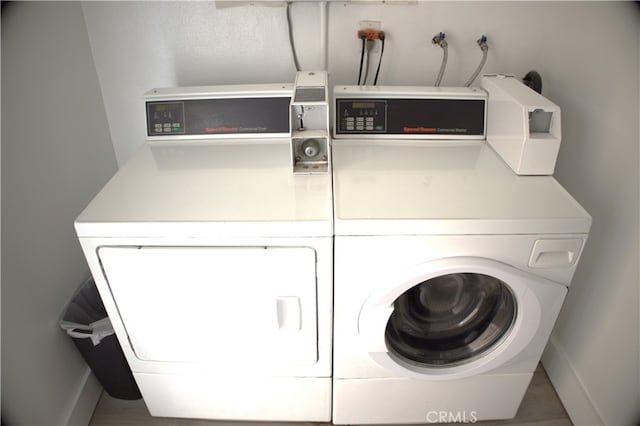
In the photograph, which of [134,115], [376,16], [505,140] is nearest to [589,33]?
[505,140]

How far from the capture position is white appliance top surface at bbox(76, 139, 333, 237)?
0.99m

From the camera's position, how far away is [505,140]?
49.3 inches

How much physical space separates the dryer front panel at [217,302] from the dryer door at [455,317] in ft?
0.66

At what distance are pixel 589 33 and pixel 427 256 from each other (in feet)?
3.21

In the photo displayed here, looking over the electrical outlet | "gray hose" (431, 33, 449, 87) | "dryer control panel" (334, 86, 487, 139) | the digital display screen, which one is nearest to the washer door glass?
"dryer control panel" (334, 86, 487, 139)

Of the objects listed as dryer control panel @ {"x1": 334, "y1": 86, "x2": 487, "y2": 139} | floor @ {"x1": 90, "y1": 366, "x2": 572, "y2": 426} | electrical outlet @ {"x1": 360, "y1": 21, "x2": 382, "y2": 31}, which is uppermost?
electrical outlet @ {"x1": 360, "y1": 21, "x2": 382, "y2": 31}

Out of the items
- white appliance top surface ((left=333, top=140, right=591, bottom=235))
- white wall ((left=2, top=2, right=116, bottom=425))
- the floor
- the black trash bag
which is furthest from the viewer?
the floor

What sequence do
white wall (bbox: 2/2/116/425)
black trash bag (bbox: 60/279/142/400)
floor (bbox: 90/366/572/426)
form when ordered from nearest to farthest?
white wall (bbox: 2/2/116/425), black trash bag (bbox: 60/279/142/400), floor (bbox: 90/366/572/426)

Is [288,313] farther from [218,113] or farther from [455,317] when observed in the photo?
[218,113]

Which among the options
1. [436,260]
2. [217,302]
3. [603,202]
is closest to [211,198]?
[217,302]

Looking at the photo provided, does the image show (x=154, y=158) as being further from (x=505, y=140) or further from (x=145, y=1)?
(x=505, y=140)

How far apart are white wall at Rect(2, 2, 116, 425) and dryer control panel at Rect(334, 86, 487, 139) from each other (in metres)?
0.95

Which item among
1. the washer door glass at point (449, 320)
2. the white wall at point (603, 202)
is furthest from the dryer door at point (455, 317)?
the white wall at point (603, 202)

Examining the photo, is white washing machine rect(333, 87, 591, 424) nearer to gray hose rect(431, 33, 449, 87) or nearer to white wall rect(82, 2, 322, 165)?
gray hose rect(431, 33, 449, 87)
